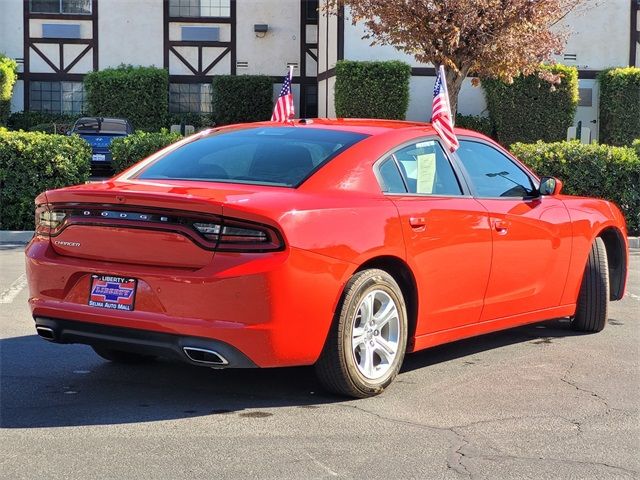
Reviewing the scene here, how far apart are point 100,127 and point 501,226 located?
18749 mm

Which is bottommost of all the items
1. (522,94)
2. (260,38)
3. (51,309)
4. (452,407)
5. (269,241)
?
(452,407)

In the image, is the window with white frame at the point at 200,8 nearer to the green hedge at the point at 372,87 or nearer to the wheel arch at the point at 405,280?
the green hedge at the point at 372,87

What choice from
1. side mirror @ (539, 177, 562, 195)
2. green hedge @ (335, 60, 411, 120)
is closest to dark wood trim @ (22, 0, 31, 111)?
green hedge @ (335, 60, 411, 120)

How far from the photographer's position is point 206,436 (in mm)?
4523

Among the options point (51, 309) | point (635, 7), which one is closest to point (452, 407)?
point (51, 309)

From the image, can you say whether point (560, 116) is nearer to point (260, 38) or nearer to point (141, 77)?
point (260, 38)

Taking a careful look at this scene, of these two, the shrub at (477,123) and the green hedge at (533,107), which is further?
the shrub at (477,123)

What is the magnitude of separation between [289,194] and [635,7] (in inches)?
930

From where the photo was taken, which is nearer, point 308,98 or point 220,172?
point 220,172

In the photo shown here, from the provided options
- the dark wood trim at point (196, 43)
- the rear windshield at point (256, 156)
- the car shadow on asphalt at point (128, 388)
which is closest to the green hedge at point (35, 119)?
the dark wood trim at point (196, 43)

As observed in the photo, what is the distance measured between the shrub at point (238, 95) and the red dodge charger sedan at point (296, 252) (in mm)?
23410

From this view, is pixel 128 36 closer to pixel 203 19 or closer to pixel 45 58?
pixel 203 19

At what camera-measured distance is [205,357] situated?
4.73 m

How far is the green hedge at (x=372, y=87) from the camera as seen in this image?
24.0 meters
